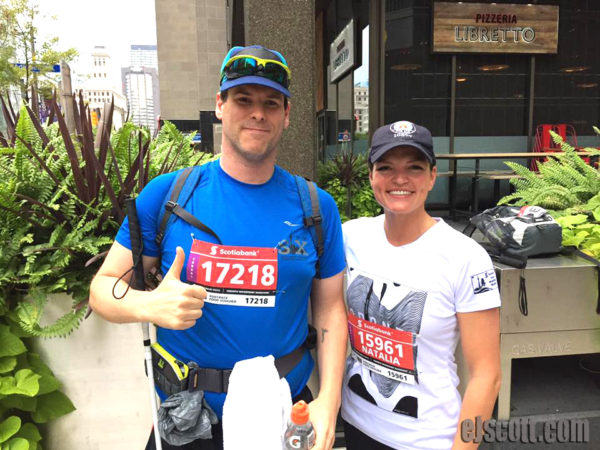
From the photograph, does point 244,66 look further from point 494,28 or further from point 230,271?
point 494,28

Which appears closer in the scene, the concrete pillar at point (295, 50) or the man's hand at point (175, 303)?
the man's hand at point (175, 303)

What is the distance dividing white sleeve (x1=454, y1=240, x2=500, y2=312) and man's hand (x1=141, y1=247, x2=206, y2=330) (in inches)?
39.4

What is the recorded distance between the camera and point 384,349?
1.92 m

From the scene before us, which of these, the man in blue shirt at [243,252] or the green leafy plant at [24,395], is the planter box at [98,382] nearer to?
the green leafy plant at [24,395]

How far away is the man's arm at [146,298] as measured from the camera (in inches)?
60.8

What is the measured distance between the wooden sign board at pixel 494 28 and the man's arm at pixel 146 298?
9772mm

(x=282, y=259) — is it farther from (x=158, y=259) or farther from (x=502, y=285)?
(x=502, y=285)

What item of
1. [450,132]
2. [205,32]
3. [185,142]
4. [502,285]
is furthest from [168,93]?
[502,285]

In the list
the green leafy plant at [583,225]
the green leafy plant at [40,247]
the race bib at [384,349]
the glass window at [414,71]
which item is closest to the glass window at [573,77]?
the glass window at [414,71]

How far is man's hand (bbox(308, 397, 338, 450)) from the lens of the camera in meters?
1.68

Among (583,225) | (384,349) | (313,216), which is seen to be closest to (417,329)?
A: (384,349)

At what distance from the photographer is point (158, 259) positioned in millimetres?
1911

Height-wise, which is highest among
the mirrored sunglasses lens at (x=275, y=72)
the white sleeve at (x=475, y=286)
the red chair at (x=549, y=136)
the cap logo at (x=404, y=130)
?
the red chair at (x=549, y=136)

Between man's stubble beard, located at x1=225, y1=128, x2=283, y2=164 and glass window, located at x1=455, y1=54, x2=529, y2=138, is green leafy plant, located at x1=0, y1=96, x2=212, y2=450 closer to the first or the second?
man's stubble beard, located at x1=225, y1=128, x2=283, y2=164
